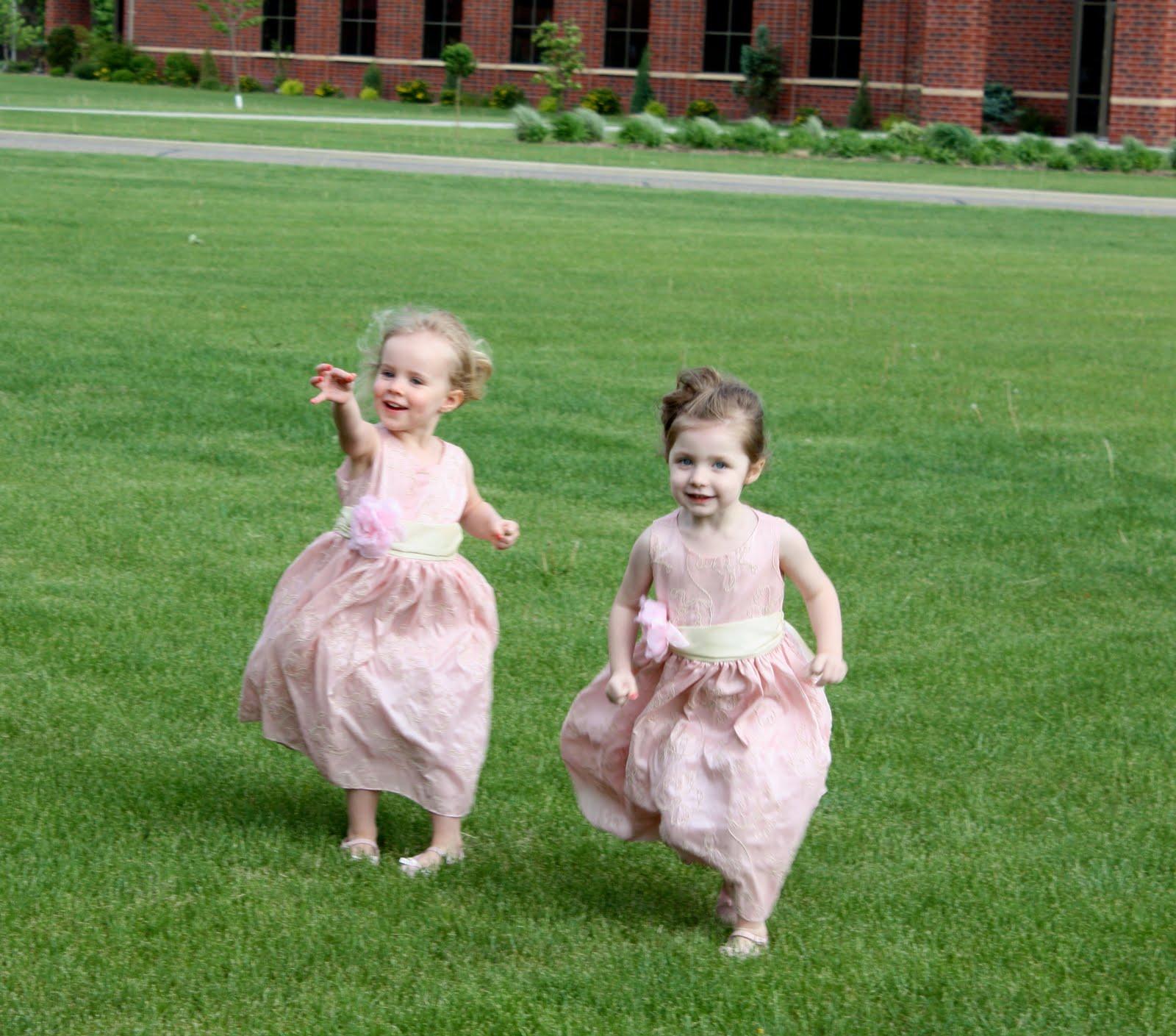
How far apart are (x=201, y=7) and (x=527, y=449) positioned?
133ft

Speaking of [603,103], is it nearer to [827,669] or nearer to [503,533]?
[503,533]

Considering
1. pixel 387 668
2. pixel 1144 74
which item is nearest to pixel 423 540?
pixel 387 668

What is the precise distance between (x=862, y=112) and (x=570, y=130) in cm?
1147

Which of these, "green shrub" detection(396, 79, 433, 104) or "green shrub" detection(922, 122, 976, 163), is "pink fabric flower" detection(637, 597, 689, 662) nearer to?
"green shrub" detection(922, 122, 976, 163)

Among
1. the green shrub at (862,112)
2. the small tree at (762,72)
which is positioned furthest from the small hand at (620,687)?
the small tree at (762,72)

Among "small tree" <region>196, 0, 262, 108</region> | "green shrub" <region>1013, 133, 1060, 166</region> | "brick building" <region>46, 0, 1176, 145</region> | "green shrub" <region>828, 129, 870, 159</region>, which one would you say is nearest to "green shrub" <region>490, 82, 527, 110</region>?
"brick building" <region>46, 0, 1176, 145</region>

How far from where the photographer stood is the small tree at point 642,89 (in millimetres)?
41531

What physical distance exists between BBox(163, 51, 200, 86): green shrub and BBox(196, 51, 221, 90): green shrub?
1089 mm

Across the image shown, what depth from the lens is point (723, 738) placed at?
3553 millimetres

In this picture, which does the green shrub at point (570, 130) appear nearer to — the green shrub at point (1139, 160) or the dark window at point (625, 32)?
the green shrub at point (1139, 160)

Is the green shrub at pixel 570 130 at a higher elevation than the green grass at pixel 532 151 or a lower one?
higher

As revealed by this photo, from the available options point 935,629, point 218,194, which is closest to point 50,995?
point 935,629

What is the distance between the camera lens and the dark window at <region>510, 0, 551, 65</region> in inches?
1759

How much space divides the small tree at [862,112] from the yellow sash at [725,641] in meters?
36.0
